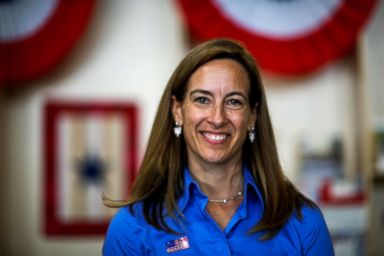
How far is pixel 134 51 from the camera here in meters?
2.02

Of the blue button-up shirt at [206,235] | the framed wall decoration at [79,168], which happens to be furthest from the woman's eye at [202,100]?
the framed wall decoration at [79,168]

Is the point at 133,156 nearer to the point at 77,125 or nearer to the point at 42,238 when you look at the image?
the point at 77,125

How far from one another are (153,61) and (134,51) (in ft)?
0.31

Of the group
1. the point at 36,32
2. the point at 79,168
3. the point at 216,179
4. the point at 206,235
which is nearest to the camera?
the point at 206,235

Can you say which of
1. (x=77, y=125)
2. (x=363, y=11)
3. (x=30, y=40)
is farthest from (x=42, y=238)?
(x=363, y=11)

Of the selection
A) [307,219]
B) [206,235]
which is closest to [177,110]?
[206,235]

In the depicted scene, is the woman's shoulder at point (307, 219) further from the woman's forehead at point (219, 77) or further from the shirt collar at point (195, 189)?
the woman's forehead at point (219, 77)

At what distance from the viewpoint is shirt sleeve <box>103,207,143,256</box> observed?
3.93 feet

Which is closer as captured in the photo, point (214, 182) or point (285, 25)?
point (214, 182)

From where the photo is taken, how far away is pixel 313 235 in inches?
47.9

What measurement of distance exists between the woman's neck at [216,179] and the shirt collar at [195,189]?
0.03 m

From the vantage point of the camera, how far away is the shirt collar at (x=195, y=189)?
1240 mm

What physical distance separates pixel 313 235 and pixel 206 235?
11.2 inches

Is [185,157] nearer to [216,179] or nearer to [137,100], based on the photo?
[216,179]
